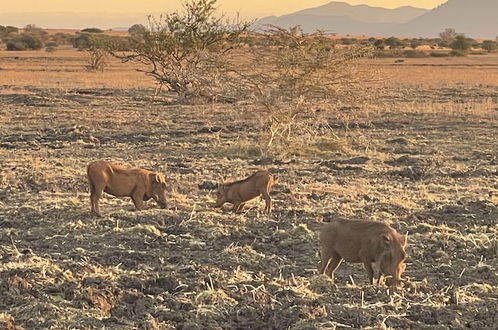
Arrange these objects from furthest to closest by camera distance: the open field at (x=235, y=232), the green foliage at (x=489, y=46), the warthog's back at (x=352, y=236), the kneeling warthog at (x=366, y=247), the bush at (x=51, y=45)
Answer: the green foliage at (x=489, y=46)
the bush at (x=51, y=45)
the warthog's back at (x=352, y=236)
the kneeling warthog at (x=366, y=247)
the open field at (x=235, y=232)

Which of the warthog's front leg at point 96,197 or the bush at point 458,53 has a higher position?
the warthog's front leg at point 96,197

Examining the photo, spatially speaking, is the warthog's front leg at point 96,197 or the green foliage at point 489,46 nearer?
the warthog's front leg at point 96,197

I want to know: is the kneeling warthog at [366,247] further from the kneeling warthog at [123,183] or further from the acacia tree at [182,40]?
the acacia tree at [182,40]

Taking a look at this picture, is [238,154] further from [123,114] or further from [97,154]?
[123,114]

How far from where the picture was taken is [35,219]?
10.7 m

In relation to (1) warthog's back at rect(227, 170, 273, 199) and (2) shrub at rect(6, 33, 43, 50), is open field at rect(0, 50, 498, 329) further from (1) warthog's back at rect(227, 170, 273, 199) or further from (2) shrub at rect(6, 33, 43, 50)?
(2) shrub at rect(6, 33, 43, 50)

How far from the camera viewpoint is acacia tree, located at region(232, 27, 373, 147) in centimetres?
1897

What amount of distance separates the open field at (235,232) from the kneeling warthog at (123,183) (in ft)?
1.05

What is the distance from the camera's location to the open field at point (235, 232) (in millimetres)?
6758

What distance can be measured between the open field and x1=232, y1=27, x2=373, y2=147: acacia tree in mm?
805

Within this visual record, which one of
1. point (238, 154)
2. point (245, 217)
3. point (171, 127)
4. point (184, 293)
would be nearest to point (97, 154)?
point (238, 154)

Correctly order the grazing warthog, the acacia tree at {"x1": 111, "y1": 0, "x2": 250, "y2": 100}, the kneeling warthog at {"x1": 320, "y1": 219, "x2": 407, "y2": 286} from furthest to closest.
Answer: the acacia tree at {"x1": 111, "y1": 0, "x2": 250, "y2": 100}
the grazing warthog
the kneeling warthog at {"x1": 320, "y1": 219, "x2": 407, "y2": 286}

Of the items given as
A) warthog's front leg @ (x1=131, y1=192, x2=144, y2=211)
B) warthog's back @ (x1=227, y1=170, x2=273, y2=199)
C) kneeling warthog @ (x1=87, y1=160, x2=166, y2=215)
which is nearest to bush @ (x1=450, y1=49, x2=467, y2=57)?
warthog's back @ (x1=227, y1=170, x2=273, y2=199)

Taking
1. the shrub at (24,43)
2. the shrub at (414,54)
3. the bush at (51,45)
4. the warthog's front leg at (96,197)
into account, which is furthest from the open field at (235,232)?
the bush at (51,45)
